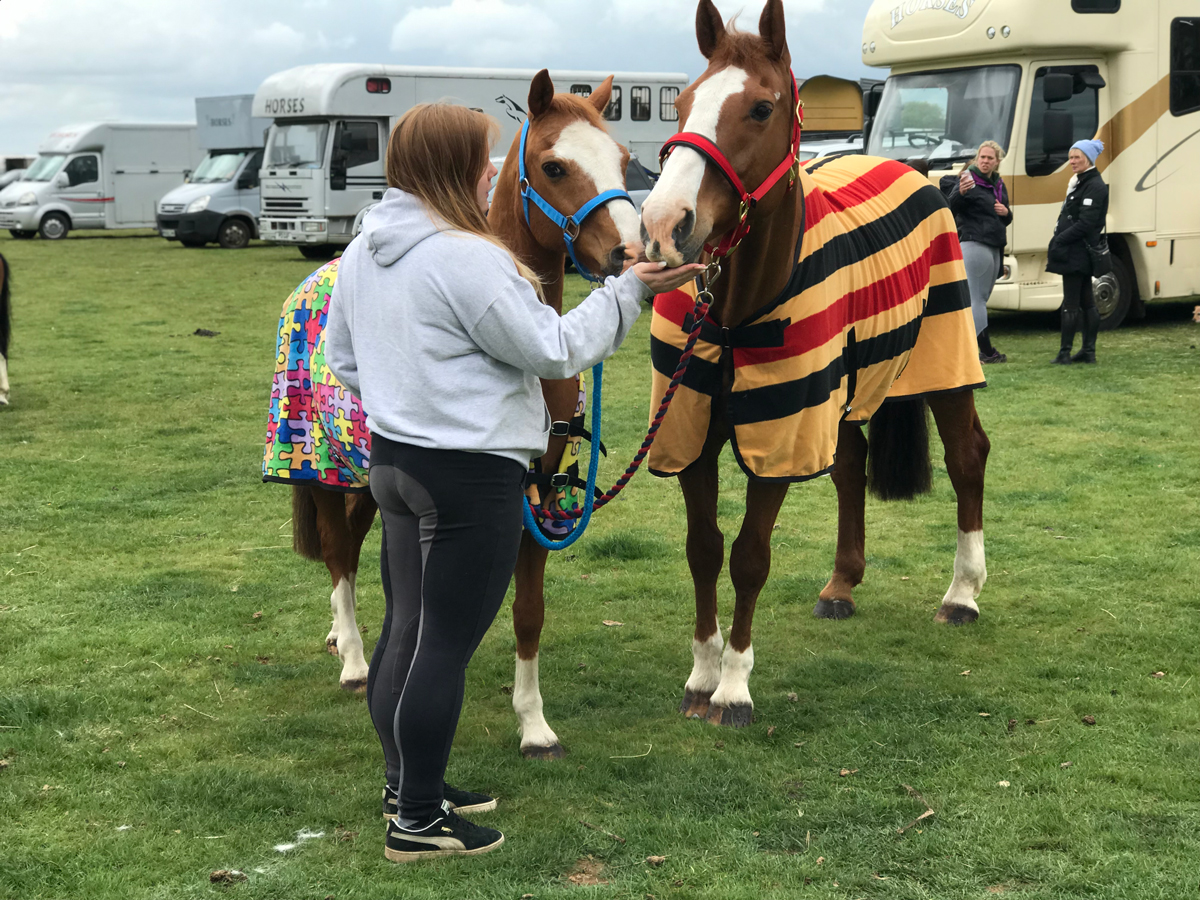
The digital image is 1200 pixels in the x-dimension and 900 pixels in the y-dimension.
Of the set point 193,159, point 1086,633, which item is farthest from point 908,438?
point 193,159

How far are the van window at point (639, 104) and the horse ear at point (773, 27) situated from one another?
20.7 metres

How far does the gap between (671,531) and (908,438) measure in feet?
5.03

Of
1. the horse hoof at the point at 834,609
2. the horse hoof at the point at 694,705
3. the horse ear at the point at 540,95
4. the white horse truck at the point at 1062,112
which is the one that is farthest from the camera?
the white horse truck at the point at 1062,112

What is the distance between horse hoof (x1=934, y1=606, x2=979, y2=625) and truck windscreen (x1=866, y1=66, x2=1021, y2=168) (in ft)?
23.9

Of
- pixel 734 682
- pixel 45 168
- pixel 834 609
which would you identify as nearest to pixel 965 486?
pixel 834 609

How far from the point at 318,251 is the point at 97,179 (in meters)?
9.10

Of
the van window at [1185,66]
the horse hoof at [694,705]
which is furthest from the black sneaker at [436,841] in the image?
the van window at [1185,66]

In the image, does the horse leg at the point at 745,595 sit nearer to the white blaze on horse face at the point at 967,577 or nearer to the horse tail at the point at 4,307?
the white blaze on horse face at the point at 967,577

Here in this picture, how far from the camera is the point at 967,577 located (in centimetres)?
508

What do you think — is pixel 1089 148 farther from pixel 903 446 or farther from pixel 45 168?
pixel 45 168

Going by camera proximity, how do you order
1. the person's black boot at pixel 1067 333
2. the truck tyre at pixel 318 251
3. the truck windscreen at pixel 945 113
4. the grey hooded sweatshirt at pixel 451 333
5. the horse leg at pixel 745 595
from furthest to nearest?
the truck tyre at pixel 318 251 < the truck windscreen at pixel 945 113 < the person's black boot at pixel 1067 333 < the horse leg at pixel 745 595 < the grey hooded sweatshirt at pixel 451 333

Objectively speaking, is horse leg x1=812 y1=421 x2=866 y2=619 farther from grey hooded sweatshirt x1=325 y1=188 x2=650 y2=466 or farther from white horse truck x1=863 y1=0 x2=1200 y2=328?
white horse truck x1=863 y1=0 x2=1200 y2=328

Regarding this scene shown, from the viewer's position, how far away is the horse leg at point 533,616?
3.54 m

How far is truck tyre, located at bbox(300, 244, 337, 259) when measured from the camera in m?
23.5
